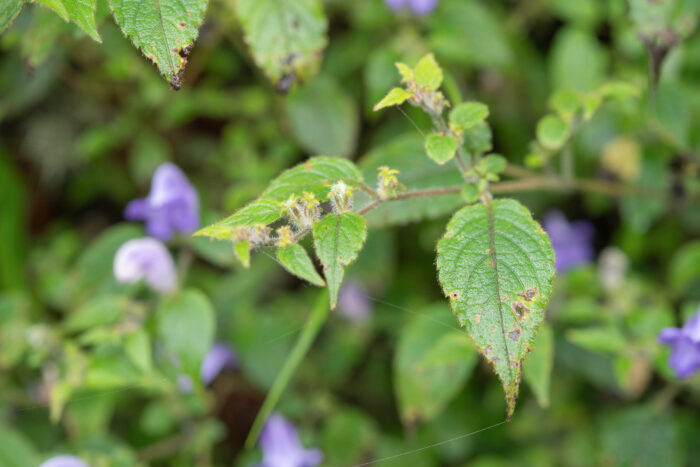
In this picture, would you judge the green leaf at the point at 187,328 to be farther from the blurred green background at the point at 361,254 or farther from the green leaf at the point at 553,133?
the green leaf at the point at 553,133

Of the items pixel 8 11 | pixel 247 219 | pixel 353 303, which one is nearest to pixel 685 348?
pixel 247 219

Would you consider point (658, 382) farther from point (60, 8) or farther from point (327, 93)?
point (60, 8)

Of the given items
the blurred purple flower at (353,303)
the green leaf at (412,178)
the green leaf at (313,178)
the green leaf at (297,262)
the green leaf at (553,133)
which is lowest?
the blurred purple flower at (353,303)

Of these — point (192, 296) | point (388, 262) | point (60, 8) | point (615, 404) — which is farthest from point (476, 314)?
point (615, 404)

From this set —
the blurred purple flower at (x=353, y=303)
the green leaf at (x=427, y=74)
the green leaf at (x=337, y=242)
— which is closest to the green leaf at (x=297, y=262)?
the green leaf at (x=337, y=242)

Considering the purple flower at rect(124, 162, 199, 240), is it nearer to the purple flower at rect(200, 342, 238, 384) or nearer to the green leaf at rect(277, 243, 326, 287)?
the purple flower at rect(200, 342, 238, 384)
